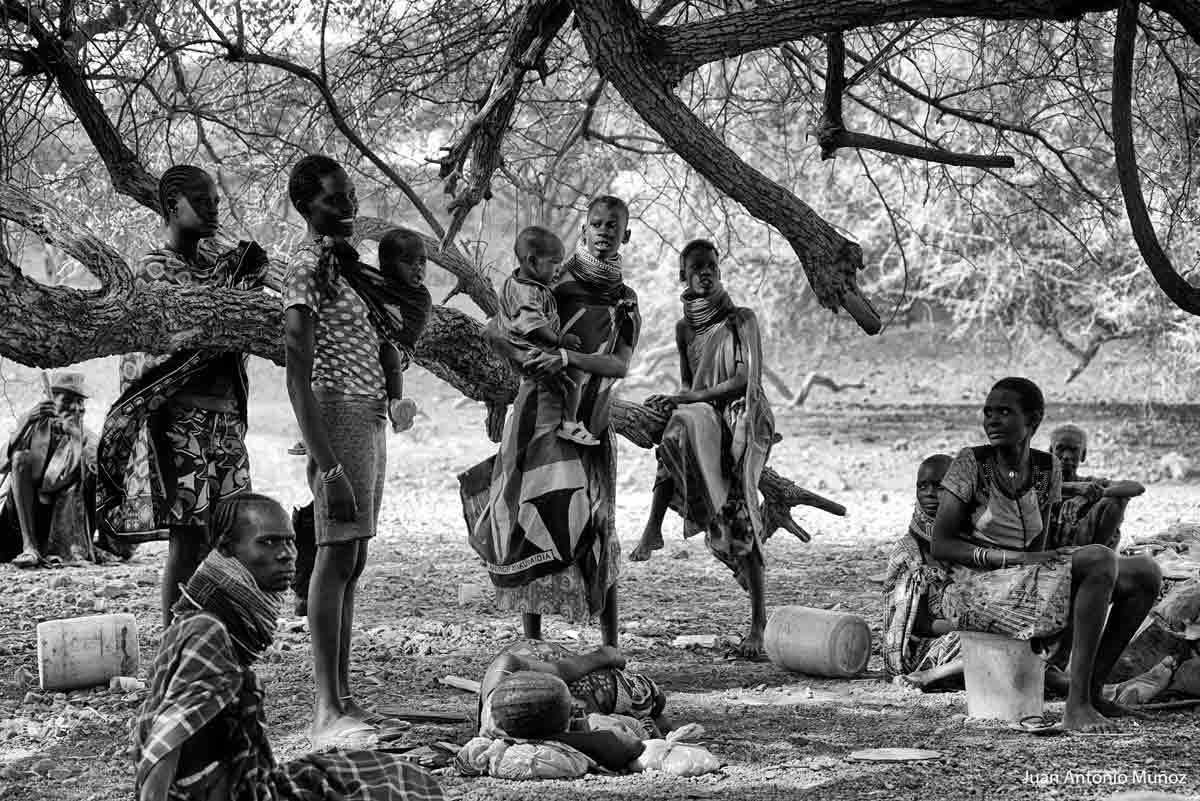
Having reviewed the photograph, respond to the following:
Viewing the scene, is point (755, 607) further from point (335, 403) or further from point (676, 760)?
point (335, 403)

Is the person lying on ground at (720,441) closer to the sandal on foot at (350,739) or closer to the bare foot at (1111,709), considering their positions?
the bare foot at (1111,709)

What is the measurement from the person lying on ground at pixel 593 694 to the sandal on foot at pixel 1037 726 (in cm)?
118

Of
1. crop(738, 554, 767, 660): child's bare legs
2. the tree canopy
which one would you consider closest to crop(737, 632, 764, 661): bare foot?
crop(738, 554, 767, 660): child's bare legs

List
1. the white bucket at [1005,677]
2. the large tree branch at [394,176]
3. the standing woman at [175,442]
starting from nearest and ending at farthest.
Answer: the white bucket at [1005,677]
the standing woman at [175,442]
the large tree branch at [394,176]

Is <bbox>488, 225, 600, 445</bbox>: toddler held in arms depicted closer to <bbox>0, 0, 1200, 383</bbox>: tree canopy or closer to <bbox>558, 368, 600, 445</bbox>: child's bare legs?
<bbox>558, 368, 600, 445</bbox>: child's bare legs

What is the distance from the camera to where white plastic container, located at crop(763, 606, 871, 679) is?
5.55 m

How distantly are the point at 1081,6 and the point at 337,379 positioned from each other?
3.06 meters

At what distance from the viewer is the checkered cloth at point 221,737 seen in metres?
2.74

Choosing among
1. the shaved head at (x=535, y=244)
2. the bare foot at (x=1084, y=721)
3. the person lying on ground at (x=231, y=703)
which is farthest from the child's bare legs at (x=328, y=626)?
the bare foot at (x=1084, y=721)

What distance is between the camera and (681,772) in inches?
162

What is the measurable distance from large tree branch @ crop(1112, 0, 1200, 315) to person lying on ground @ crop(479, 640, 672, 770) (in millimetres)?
2275

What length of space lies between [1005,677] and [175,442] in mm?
3066

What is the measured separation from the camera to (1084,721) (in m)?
4.50

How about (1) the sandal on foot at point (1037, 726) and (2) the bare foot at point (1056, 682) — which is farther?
(2) the bare foot at point (1056, 682)
